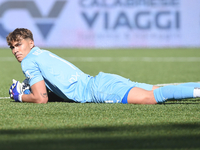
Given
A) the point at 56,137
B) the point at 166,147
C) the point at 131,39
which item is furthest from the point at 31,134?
the point at 131,39

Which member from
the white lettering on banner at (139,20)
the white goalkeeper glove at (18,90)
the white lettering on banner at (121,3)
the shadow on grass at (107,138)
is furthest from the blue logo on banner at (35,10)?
the shadow on grass at (107,138)

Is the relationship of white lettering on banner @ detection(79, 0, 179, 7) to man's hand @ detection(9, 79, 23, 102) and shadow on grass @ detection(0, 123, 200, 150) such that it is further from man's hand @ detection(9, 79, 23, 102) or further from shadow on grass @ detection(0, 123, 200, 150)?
shadow on grass @ detection(0, 123, 200, 150)

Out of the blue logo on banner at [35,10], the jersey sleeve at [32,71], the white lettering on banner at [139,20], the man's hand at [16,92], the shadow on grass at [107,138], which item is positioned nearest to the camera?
the shadow on grass at [107,138]

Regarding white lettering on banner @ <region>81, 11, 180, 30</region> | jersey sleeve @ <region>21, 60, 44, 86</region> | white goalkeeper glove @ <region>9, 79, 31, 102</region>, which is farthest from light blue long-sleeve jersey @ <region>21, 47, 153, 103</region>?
white lettering on banner @ <region>81, 11, 180, 30</region>

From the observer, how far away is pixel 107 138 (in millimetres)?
3125

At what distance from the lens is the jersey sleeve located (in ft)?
14.5

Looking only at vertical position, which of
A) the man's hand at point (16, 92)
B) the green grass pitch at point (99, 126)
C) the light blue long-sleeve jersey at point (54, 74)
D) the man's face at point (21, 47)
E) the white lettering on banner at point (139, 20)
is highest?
the white lettering on banner at point (139, 20)

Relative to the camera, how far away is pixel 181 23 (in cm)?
1819

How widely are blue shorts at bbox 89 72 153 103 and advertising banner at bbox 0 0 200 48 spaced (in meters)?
13.7

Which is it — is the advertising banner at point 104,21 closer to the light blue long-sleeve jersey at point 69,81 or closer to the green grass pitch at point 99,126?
the green grass pitch at point 99,126

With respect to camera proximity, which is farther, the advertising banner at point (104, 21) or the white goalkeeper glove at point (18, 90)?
the advertising banner at point (104, 21)

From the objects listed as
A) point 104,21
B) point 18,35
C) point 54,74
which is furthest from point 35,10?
point 54,74

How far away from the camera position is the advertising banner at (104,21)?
59.2ft

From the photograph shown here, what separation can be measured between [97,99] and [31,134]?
150cm
